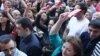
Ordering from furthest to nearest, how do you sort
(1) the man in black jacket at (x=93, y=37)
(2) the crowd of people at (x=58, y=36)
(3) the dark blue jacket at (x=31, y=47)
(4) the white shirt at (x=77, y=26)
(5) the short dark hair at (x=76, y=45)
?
(4) the white shirt at (x=77, y=26)
(3) the dark blue jacket at (x=31, y=47)
(1) the man in black jacket at (x=93, y=37)
(2) the crowd of people at (x=58, y=36)
(5) the short dark hair at (x=76, y=45)

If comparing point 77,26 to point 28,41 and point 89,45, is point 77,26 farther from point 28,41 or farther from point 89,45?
point 89,45

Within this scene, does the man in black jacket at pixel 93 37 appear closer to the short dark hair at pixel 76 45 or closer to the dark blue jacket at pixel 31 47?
the short dark hair at pixel 76 45

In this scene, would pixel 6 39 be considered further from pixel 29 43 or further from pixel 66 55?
pixel 66 55

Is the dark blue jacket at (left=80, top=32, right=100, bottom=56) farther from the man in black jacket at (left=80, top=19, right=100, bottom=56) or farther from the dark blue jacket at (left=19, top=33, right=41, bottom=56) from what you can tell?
the dark blue jacket at (left=19, top=33, right=41, bottom=56)

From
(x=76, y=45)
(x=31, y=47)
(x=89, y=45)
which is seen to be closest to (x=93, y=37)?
(x=89, y=45)

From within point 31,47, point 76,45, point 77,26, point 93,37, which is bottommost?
point 77,26

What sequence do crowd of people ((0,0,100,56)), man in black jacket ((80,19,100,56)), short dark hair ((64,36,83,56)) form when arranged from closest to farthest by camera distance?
short dark hair ((64,36,83,56))
crowd of people ((0,0,100,56))
man in black jacket ((80,19,100,56))

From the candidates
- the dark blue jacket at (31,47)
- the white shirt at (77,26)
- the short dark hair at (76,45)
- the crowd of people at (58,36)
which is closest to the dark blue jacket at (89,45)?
the crowd of people at (58,36)

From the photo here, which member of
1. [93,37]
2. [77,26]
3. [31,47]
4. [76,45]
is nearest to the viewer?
[76,45]

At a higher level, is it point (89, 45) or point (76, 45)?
point (76, 45)

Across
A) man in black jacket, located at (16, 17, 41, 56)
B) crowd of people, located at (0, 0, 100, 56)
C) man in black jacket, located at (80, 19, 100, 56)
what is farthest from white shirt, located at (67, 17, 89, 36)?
man in black jacket, located at (80, 19, 100, 56)

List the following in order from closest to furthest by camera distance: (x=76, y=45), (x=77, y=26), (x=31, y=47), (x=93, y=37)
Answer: (x=76, y=45)
(x=93, y=37)
(x=31, y=47)
(x=77, y=26)

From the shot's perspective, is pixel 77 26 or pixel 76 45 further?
pixel 77 26

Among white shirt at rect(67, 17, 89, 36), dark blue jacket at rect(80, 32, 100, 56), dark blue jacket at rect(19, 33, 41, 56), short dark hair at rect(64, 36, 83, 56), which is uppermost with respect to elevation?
short dark hair at rect(64, 36, 83, 56)
